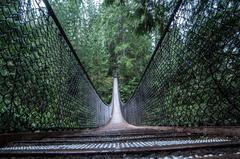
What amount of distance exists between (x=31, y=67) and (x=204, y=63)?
1096 mm

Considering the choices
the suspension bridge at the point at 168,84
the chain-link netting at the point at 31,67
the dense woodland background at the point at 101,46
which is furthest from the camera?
the dense woodland background at the point at 101,46

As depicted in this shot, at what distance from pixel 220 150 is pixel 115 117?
38.0 feet

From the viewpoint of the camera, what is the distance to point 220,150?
100 cm

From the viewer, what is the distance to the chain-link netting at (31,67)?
1543 mm

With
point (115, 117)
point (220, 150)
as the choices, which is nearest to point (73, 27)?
point (115, 117)

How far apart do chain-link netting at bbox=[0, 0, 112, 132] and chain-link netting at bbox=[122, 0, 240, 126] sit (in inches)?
40.3

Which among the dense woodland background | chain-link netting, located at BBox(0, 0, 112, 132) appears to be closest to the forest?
chain-link netting, located at BBox(0, 0, 112, 132)

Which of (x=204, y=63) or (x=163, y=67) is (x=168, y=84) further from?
(x=204, y=63)

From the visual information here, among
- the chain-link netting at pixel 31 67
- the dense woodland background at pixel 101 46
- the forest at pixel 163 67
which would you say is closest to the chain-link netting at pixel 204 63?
the forest at pixel 163 67

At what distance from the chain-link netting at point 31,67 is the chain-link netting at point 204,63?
3.36ft

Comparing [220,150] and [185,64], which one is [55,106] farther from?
→ [220,150]

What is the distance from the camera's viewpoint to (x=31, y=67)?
188 cm

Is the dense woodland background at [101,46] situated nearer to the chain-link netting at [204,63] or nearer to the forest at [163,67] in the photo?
the forest at [163,67]

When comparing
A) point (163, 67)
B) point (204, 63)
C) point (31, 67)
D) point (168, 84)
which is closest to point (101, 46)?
point (163, 67)
